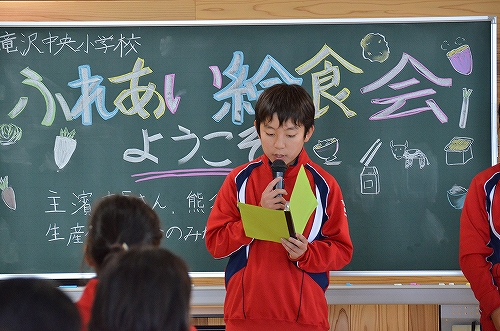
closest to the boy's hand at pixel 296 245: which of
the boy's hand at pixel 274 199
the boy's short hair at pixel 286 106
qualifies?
the boy's hand at pixel 274 199

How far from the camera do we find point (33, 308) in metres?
1.12

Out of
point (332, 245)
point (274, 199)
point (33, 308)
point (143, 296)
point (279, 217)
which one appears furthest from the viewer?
point (332, 245)

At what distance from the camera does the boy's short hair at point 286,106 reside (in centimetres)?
247

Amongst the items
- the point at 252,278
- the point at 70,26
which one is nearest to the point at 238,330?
the point at 252,278

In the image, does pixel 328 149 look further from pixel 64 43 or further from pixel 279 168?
pixel 64 43

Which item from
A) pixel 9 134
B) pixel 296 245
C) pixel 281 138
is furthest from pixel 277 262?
pixel 9 134

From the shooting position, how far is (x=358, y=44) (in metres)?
3.08

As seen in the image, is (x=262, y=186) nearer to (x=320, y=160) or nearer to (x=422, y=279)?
(x=320, y=160)

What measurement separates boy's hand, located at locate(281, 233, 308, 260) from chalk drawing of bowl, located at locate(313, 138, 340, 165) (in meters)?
0.87

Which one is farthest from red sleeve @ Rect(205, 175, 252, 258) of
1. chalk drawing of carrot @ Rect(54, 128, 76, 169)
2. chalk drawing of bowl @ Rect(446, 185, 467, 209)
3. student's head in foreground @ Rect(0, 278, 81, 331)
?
student's head in foreground @ Rect(0, 278, 81, 331)

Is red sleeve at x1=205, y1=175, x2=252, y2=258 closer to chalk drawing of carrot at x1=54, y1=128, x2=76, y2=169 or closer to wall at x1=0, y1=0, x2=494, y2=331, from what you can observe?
wall at x1=0, y1=0, x2=494, y2=331

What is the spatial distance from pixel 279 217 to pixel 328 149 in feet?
3.36

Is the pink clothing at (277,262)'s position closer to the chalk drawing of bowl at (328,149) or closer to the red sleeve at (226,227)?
the red sleeve at (226,227)

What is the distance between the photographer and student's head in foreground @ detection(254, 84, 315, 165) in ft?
8.09
